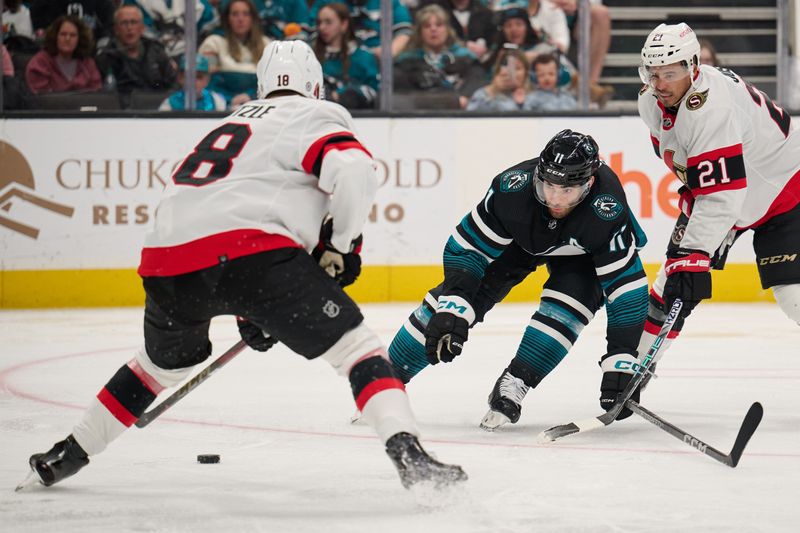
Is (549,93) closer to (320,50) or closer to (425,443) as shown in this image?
(320,50)

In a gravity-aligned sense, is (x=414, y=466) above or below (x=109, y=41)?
below

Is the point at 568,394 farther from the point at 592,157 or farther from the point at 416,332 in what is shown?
the point at 592,157

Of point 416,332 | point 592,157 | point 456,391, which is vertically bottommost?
point 456,391

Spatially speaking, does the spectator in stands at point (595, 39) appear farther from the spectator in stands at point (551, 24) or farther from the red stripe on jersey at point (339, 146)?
the red stripe on jersey at point (339, 146)

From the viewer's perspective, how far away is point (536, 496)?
2619mm

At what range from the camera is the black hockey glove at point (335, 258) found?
2.63 m

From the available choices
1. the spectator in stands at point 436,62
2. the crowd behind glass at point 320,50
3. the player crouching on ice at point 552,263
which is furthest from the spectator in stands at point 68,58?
the player crouching on ice at point 552,263

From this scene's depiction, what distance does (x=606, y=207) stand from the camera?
11.1 feet

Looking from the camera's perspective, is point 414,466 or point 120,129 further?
point 120,129

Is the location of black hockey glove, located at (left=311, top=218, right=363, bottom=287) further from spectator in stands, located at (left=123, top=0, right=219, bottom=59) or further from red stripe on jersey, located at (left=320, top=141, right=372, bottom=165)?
spectator in stands, located at (left=123, top=0, right=219, bottom=59)

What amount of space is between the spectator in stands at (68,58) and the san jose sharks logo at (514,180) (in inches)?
165

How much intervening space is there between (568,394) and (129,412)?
5.98ft

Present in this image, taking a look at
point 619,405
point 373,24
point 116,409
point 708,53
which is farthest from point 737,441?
point 708,53

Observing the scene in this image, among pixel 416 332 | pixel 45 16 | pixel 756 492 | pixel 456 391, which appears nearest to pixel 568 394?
pixel 456 391
